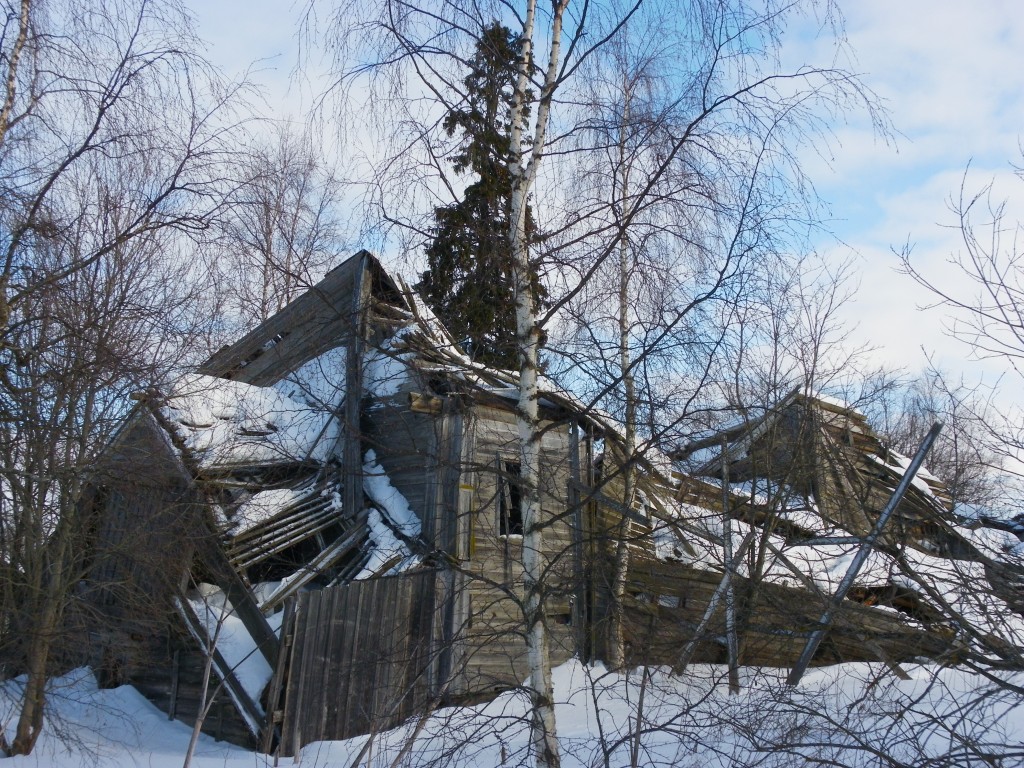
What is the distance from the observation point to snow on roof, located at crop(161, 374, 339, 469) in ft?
38.4

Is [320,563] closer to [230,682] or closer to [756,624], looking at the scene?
[230,682]

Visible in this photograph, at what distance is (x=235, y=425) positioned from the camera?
41.1 feet

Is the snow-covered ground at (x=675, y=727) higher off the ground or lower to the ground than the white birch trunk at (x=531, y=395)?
lower

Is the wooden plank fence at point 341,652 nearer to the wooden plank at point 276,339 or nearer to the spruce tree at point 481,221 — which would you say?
the wooden plank at point 276,339

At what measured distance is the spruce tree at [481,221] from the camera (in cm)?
579

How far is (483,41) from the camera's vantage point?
592cm

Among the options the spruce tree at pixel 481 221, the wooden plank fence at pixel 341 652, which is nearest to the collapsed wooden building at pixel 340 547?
the wooden plank fence at pixel 341 652

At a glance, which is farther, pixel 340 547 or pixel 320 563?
pixel 340 547

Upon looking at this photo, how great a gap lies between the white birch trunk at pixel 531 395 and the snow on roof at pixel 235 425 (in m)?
5.97

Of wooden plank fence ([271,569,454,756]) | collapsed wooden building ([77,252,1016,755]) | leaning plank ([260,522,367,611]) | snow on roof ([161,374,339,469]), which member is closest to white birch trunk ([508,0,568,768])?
collapsed wooden building ([77,252,1016,755])

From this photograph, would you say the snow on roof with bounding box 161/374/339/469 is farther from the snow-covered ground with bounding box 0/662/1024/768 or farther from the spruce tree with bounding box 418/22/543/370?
the spruce tree with bounding box 418/22/543/370

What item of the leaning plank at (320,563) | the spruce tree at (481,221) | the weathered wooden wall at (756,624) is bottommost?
the weathered wooden wall at (756,624)

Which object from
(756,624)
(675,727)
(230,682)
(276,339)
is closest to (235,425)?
(276,339)

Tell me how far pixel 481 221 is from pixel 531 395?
4.15ft
